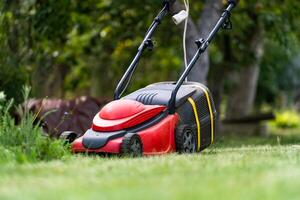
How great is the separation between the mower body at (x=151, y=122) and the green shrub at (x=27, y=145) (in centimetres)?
49

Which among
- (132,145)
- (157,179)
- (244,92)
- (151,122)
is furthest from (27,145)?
(244,92)

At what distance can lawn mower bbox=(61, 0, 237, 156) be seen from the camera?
6805mm

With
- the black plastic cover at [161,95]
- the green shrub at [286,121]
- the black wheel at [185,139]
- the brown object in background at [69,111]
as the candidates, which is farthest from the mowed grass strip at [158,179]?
the green shrub at [286,121]

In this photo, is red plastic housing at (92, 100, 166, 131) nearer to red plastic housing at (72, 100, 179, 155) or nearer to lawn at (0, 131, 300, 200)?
red plastic housing at (72, 100, 179, 155)

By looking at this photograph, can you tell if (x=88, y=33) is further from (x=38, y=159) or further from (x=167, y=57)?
(x=38, y=159)

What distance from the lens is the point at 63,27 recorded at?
14.4 meters

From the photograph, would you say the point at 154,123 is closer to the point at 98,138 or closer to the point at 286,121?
the point at 98,138

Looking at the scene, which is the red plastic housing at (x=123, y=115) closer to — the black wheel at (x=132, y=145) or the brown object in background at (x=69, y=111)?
the black wheel at (x=132, y=145)

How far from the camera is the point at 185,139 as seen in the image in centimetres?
723

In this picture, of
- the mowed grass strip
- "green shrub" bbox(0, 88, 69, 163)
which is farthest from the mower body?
the mowed grass strip

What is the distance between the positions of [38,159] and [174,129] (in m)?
1.63

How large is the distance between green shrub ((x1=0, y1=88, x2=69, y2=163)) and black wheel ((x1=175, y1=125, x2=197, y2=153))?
1.19m

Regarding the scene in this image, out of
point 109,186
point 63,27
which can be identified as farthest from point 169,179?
point 63,27

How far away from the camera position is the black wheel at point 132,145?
661 centimetres
